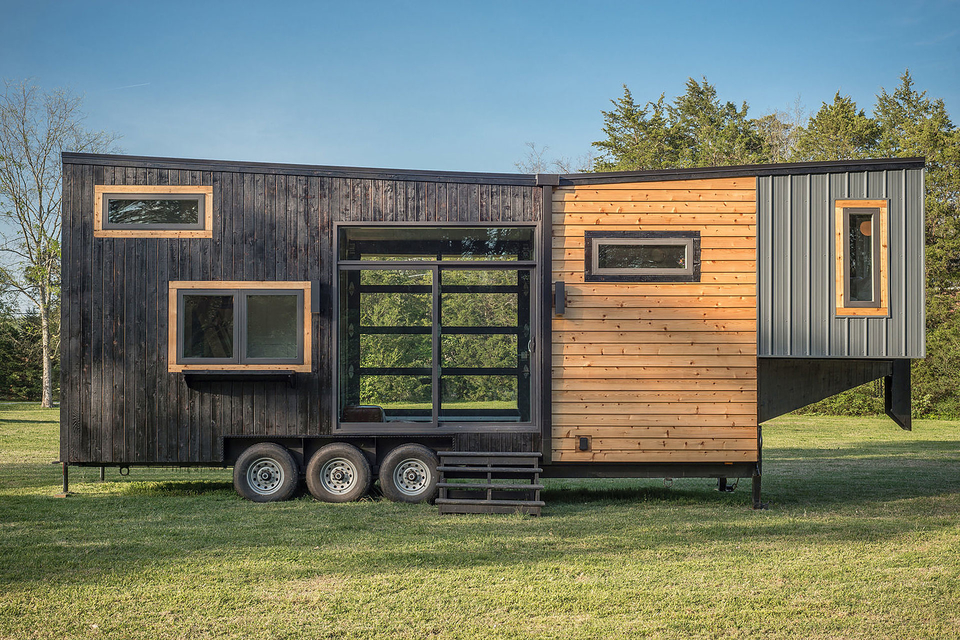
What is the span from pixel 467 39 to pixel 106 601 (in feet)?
60.1

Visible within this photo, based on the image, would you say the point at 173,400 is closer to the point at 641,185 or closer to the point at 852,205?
the point at 641,185

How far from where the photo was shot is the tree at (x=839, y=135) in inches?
884

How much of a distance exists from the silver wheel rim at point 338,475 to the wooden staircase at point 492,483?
2.74 ft

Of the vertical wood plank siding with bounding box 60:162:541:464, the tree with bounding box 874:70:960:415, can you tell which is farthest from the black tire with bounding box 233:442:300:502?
the tree with bounding box 874:70:960:415

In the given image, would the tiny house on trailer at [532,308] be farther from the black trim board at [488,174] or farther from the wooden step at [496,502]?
the wooden step at [496,502]

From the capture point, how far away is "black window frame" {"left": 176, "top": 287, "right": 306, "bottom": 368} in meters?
7.08

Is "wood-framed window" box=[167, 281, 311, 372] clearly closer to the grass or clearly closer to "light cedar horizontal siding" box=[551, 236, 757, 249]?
the grass

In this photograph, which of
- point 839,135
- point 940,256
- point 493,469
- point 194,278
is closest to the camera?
point 493,469

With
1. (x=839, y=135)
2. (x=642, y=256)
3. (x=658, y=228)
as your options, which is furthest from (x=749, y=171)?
(x=839, y=135)

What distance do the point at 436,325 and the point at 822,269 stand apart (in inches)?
145

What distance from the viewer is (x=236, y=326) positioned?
23.3 ft

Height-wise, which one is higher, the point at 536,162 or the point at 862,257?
the point at 536,162

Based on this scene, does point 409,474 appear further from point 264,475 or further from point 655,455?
point 655,455

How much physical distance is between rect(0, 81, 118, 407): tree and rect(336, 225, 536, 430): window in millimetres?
20028
